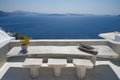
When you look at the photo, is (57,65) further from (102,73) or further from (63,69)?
(102,73)

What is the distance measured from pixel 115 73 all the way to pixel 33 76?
1976 millimetres

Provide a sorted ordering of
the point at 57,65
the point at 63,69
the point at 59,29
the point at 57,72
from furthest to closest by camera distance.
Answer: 1. the point at 59,29
2. the point at 63,69
3. the point at 57,72
4. the point at 57,65

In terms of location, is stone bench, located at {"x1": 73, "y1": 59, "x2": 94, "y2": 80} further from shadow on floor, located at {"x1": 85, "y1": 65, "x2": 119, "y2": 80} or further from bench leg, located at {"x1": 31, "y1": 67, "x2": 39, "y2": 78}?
bench leg, located at {"x1": 31, "y1": 67, "x2": 39, "y2": 78}

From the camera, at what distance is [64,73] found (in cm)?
402

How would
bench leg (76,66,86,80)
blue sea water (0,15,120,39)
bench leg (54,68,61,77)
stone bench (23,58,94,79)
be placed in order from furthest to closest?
blue sea water (0,15,120,39) → bench leg (54,68,61,77) → bench leg (76,66,86,80) → stone bench (23,58,94,79)

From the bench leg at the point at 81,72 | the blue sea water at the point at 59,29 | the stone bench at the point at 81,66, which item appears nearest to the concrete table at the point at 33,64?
the stone bench at the point at 81,66

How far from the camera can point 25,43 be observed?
3.93 meters

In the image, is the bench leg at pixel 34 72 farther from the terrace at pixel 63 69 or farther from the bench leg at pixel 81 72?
the bench leg at pixel 81 72

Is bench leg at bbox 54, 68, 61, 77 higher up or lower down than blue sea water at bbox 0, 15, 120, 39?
higher up

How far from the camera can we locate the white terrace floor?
3.77m

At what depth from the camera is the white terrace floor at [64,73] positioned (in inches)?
148

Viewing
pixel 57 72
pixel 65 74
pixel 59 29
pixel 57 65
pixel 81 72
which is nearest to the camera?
pixel 57 65

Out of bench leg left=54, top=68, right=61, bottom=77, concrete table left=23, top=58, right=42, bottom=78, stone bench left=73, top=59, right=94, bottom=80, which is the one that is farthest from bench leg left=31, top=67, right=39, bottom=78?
stone bench left=73, top=59, right=94, bottom=80

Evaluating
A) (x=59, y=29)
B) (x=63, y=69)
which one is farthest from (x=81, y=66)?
(x=59, y=29)
